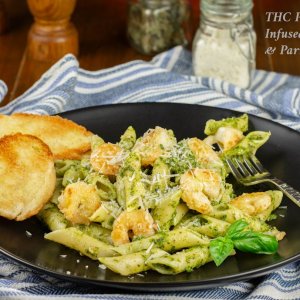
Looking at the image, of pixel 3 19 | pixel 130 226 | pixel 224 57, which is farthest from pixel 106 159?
pixel 3 19

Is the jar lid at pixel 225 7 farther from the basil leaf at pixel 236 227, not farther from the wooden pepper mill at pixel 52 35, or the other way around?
the basil leaf at pixel 236 227

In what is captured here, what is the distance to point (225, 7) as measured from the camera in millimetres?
3986

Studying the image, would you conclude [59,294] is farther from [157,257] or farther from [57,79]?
[57,79]

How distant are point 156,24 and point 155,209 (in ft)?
7.37

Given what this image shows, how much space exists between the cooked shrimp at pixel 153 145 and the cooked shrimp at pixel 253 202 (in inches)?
11.8

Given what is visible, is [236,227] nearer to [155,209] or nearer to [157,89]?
[155,209]

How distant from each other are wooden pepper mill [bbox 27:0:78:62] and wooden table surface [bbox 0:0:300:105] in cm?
7

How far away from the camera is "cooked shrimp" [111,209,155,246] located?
237 cm

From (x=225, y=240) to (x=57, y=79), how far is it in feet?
5.65

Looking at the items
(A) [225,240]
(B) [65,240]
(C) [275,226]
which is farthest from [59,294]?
(C) [275,226]

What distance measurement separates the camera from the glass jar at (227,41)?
4.01 metres

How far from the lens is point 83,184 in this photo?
253cm

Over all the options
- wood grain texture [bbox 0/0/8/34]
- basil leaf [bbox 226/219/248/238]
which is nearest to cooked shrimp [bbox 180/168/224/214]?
basil leaf [bbox 226/219/248/238]

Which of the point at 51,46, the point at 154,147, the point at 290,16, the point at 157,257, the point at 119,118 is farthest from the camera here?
the point at 290,16
